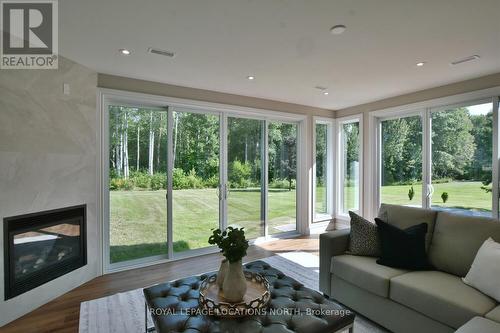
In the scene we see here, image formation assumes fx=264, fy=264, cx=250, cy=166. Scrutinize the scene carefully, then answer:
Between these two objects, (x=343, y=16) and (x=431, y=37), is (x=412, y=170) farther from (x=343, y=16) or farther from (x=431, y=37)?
(x=343, y=16)

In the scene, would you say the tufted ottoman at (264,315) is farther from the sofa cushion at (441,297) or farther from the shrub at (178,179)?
the shrub at (178,179)

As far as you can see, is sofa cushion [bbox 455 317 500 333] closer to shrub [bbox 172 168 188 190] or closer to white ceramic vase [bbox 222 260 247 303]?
white ceramic vase [bbox 222 260 247 303]

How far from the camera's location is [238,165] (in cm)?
462

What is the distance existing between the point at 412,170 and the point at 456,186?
0.66 meters

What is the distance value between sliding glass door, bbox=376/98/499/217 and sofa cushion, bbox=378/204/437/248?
1705 millimetres

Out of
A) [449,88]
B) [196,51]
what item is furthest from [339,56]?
[449,88]

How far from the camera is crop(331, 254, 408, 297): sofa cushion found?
2.27m

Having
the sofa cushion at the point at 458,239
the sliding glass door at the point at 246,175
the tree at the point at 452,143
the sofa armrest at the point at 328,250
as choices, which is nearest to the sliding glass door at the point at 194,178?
the sliding glass door at the point at 246,175

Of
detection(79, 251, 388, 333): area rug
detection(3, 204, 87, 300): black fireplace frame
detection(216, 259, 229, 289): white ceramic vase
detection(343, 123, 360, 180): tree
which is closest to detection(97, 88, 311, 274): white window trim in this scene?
detection(3, 204, 87, 300): black fireplace frame

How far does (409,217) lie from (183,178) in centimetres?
303

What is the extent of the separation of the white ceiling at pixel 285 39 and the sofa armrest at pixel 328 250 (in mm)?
1979

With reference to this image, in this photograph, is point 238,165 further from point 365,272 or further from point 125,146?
point 365,272

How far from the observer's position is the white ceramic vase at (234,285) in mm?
1814

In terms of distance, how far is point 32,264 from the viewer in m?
2.73
